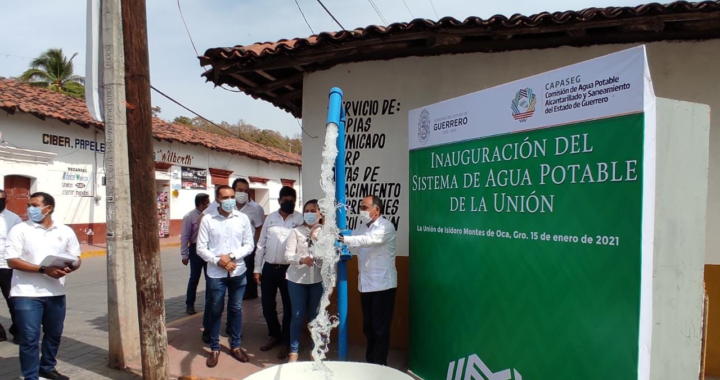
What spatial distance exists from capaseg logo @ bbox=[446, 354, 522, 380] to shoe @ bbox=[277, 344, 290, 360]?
1903mm

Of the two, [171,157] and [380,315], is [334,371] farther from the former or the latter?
[171,157]

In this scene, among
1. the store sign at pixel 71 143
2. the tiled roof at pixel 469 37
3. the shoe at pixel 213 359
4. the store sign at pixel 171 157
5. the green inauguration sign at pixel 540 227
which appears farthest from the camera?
the store sign at pixel 171 157

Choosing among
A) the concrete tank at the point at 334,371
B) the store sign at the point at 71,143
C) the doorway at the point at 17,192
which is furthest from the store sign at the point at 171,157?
the concrete tank at the point at 334,371

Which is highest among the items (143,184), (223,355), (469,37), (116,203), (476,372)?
(469,37)

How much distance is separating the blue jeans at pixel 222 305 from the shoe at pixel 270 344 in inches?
14.6

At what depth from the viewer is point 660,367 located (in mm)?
2695

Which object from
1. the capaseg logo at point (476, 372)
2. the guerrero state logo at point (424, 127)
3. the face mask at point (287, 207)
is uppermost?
the guerrero state logo at point (424, 127)

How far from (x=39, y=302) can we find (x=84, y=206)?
43.1ft

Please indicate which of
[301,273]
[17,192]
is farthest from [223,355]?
[17,192]

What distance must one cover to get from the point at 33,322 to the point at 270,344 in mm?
2272

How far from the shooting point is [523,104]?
10.9 ft

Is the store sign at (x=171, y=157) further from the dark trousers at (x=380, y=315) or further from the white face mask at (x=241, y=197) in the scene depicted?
the dark trousers at (x=380, y=315)

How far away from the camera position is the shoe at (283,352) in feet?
16.6

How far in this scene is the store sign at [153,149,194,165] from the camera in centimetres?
1856
